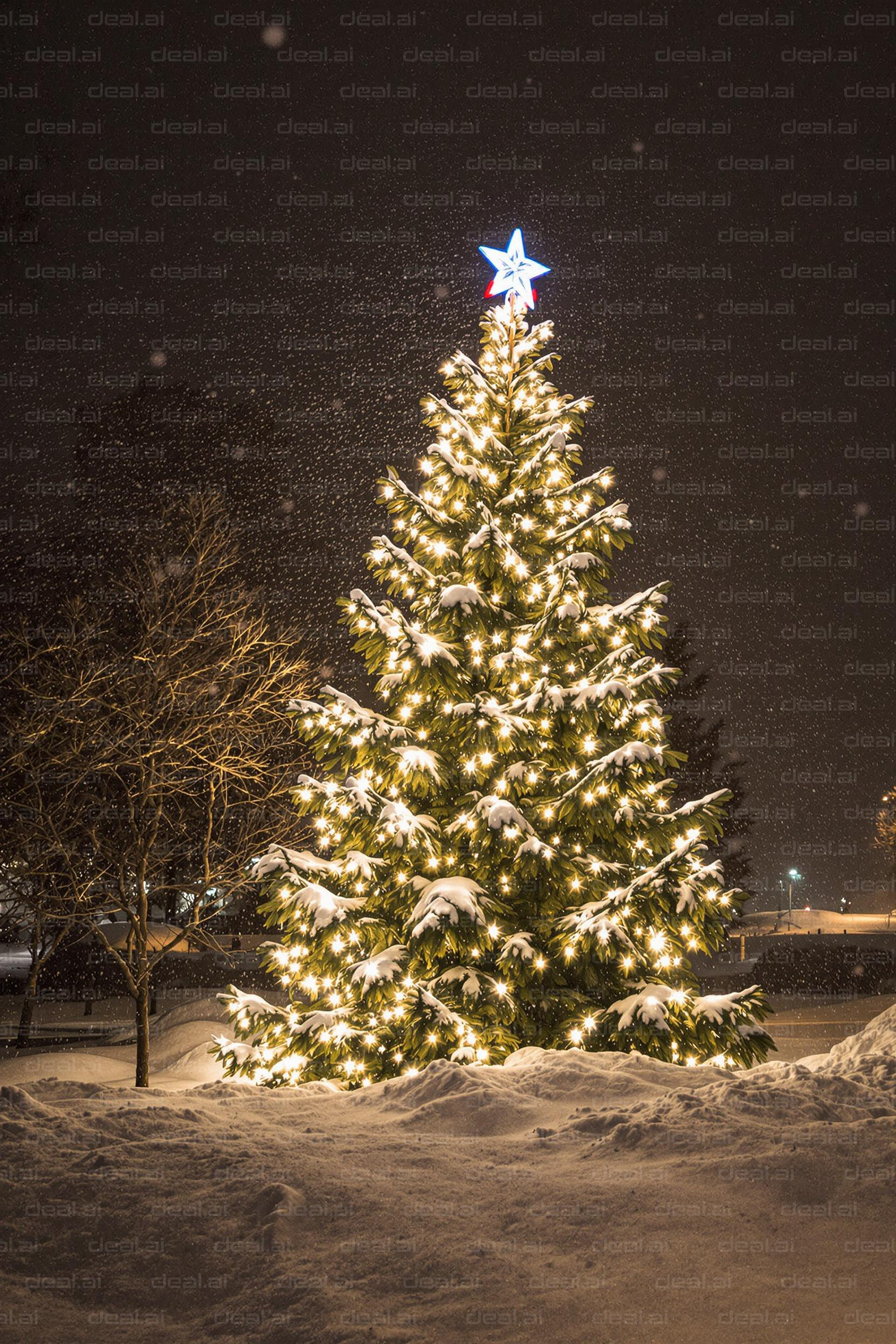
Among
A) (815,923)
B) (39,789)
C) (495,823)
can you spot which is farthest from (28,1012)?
(815,923)

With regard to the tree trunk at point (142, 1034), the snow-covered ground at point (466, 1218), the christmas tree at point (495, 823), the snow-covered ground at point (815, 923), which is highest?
the christmas tree at point (495, 823)

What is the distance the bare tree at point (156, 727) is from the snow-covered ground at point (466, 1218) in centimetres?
805

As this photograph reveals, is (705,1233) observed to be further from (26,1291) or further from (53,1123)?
(53,1123)

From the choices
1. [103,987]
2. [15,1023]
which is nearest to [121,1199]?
[15,1023]

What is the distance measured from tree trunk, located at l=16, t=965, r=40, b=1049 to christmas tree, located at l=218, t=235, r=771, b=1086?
43.1 feet

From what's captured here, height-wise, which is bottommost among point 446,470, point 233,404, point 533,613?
point 533,613

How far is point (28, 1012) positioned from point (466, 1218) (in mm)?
19663

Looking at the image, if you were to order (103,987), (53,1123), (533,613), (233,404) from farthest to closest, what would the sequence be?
(103,987) < (233,404) < (533,613) < (53,1123)

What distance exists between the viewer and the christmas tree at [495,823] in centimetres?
855

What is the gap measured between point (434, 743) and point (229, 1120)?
4.65 m

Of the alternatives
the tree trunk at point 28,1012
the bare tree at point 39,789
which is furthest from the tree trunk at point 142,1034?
the tree trunk at point 28,1012

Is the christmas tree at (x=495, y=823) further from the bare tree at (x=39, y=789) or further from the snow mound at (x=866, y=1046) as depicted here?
the bare tree at (x=39, y=789)

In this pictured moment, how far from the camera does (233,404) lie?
942 inches

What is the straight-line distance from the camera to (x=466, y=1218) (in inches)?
179
